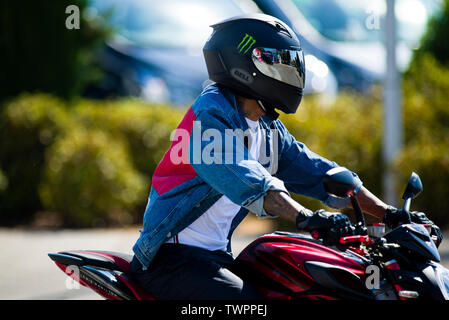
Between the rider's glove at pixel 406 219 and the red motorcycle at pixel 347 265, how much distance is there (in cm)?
6

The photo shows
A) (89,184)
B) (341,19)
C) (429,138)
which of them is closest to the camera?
(429,138)

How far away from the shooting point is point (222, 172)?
7.93 feet

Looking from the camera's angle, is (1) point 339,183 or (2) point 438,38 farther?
(2) point 438,38

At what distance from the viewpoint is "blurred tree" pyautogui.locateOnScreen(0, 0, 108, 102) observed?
37.9 ft

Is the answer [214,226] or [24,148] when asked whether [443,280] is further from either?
[24,148]

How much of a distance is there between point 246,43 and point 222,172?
1.90 ft

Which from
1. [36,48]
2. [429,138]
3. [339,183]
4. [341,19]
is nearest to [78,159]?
[36,48]

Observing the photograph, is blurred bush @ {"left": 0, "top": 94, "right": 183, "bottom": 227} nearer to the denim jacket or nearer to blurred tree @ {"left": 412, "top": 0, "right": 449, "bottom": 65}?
blurred tree @ {"left": 412, "top": 0, "right": 449, "bottom": 65}

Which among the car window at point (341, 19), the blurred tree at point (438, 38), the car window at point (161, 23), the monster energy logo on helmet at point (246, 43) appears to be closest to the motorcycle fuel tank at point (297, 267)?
the monster energy logo on helmet at point (246, 43)

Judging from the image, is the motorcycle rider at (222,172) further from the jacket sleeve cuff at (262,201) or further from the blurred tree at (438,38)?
the blurred tree at (438,38)

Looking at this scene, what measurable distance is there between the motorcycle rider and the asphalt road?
123 inches

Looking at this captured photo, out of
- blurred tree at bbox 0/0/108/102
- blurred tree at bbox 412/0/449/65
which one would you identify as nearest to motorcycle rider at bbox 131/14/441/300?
blurred tree at bbox 0/0/108/102

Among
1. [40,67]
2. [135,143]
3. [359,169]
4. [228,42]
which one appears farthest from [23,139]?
[228,42]

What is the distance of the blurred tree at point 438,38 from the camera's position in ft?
41.5
